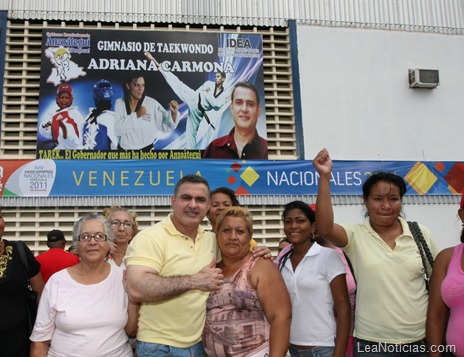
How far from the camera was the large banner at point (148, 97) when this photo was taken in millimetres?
7535

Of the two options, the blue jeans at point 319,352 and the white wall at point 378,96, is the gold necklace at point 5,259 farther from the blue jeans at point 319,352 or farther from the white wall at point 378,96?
the white wall at point 378,96

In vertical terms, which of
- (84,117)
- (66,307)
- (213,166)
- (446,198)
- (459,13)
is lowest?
(66,307)

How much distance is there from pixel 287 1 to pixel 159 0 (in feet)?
7.63

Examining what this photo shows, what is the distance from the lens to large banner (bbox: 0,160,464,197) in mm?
7332

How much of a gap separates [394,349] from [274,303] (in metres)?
Result: 0.72

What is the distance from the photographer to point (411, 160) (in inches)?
323

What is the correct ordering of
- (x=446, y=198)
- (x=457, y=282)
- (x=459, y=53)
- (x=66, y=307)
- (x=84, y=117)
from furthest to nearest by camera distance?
(x=459, y=53), (x=446, y=198), (x=84, y=117), (x=66, y=307), (x=457, y=282)

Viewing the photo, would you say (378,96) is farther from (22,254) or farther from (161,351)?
(161,351)

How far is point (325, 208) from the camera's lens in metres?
2.48

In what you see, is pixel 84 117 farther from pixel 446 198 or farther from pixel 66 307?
pixel 446 198

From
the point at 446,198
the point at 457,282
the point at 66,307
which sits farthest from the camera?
the point at 446,198

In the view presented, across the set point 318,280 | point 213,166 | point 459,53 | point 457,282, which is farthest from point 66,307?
point 459,53

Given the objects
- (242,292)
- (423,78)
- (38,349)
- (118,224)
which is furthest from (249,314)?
(423,78)

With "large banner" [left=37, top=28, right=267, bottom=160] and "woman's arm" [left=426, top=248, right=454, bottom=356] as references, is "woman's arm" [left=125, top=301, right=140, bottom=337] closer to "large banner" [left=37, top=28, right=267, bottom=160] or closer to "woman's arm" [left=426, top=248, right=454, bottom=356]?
"woman's arm" [left=426, top=248, right=454, bottom=356]
